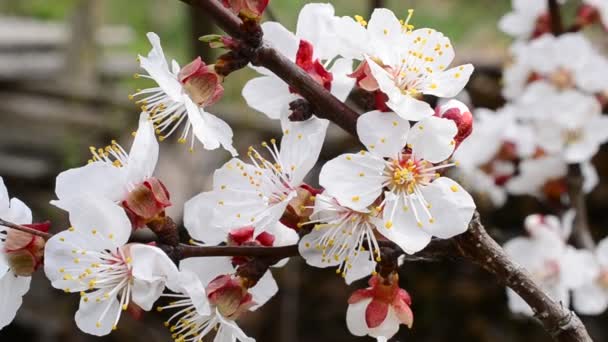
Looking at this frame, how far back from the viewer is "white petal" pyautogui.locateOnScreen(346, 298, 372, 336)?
2.54 ft

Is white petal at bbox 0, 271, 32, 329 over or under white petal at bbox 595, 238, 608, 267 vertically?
over

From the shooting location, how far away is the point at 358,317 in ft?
2.56

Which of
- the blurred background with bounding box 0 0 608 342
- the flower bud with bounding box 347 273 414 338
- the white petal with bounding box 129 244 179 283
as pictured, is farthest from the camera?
the blurred background with bounding box 0 0 608 342

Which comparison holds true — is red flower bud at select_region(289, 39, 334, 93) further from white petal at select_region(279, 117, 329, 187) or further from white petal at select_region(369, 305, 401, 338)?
white petal at select_region(369, 305, 401, 338)

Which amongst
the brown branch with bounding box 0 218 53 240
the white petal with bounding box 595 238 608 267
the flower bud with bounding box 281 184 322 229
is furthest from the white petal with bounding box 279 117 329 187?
the white petal with bounding box 595 238 608 267

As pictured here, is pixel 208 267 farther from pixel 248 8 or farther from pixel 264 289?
pixel 248 8

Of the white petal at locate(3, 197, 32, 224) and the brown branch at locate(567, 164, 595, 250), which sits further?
the brown branch at locate(567, 164, 595, 250)

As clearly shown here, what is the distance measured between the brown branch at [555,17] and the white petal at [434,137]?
80 cm

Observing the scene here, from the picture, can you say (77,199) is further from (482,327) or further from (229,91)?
(229,91)

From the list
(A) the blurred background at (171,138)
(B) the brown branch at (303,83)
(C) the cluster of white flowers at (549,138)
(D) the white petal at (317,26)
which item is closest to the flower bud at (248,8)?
(B) the brown branch at (303,83)

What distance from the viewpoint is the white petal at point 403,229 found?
2.24 feet

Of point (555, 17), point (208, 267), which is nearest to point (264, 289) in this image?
point (208, 267)

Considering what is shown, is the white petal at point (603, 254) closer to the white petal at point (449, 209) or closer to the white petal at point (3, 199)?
the white petal at point (449, 209)

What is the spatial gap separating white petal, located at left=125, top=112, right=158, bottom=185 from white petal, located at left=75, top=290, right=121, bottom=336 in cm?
11
